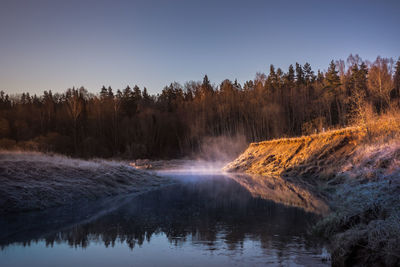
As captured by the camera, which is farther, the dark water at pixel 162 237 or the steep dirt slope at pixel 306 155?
the steep dirt slope at pixel 306 155

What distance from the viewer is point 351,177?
42.9 feet

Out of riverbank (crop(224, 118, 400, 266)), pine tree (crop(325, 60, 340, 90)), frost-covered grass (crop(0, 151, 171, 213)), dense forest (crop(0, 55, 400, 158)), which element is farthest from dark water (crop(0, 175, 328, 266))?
pine tree (crop(325, 60, 340, 90))

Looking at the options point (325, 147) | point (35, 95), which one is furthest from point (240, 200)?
point (35, 95)

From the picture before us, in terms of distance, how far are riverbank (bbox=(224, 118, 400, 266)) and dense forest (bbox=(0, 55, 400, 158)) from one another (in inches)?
799

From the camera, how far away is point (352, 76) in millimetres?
60375

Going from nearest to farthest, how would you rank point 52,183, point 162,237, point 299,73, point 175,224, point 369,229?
1. point 369,229
2. point 162,237
3. point 175,224
4. point 52,183
5. point 299,73

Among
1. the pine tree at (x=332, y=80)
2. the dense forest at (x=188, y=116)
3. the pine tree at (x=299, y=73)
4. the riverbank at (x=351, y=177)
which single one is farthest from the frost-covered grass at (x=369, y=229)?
the pine tree at (x=299, y=73)

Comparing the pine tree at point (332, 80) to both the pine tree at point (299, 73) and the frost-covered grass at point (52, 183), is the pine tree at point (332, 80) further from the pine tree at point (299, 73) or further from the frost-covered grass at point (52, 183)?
the frost-covered grass at point (52, 183)

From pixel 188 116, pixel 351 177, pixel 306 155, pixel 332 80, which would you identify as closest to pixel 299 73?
pixel 332 80

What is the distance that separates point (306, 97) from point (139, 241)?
178ft

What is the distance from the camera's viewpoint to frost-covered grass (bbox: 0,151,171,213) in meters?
10.5

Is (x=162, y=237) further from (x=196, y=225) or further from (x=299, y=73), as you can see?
(x=299, y=73)

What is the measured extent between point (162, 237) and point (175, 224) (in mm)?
1378

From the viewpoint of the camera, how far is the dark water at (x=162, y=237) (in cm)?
542
